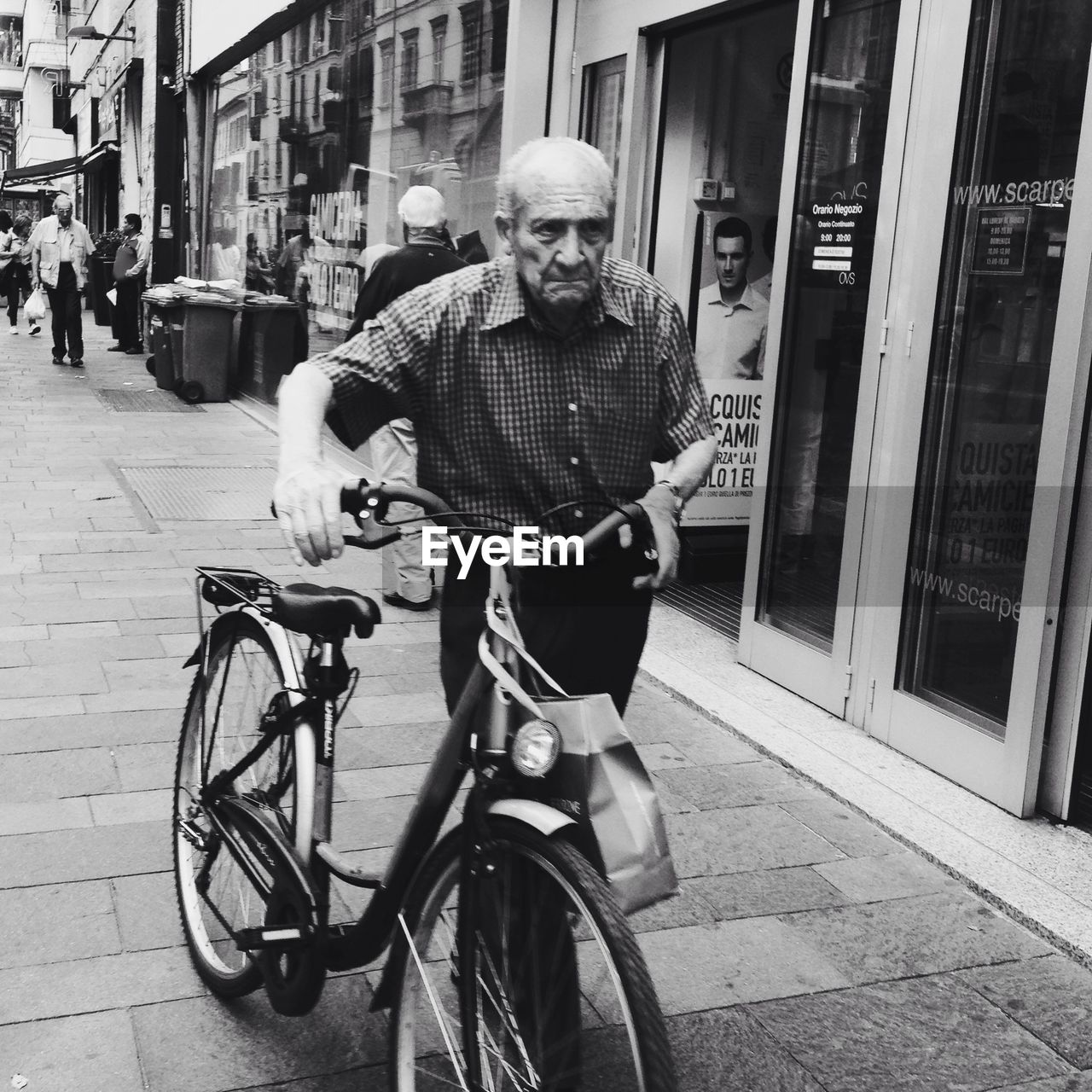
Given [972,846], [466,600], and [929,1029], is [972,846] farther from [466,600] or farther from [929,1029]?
[466,600]

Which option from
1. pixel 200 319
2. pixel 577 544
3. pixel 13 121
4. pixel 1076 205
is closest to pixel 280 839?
pixel 577 544

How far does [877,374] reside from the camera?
189 inches

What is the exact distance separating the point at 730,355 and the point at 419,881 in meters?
5.35

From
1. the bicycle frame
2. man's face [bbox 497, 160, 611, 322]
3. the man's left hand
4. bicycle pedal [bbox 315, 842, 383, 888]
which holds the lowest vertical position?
bicycle pedal [bbox 315, 842, 383, 888]

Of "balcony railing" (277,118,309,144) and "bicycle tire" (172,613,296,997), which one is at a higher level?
"balcony railing" (277,118,309,144)

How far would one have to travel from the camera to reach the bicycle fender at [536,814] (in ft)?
6.50

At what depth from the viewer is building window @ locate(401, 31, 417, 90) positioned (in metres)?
10.2

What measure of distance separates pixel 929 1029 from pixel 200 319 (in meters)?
12.4

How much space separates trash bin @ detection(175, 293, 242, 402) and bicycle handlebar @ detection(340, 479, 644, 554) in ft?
40.7

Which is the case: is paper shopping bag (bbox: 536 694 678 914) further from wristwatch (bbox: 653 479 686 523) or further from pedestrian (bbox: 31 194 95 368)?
pedestrian (bbox: 31 194 95 368)

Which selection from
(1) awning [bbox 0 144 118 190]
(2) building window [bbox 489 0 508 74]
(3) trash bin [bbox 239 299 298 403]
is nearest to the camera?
(2) building window [bbox 489 0 508 74]

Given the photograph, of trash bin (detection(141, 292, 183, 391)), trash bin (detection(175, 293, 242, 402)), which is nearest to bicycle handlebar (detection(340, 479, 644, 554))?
trash bin (detection(175, 293, 242, 402))

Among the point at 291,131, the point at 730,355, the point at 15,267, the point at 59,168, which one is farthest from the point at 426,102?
the point at 59,168

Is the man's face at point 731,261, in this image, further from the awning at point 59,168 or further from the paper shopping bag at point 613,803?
the awning at point 59,168
